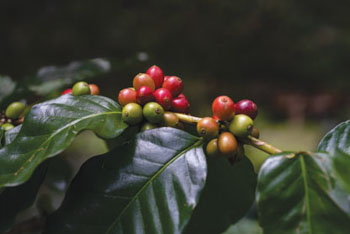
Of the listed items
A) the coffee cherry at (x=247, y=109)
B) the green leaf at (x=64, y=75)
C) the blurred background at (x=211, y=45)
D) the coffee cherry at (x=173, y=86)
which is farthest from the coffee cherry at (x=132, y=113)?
the blurred background at (x=211, y=45)

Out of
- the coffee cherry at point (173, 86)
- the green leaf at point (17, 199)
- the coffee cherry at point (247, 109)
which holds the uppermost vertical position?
the coffee cherry at point (173, 86)

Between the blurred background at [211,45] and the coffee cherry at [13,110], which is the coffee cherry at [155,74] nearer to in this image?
the coffee cherry at [13,110]

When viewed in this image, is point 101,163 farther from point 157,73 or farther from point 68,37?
point 68,37

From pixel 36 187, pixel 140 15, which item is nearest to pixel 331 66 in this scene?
pixel 140 15

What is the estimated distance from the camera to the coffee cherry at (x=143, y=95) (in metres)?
0.70

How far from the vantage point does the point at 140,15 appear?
4531 mm

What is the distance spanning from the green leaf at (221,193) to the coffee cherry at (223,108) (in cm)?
18

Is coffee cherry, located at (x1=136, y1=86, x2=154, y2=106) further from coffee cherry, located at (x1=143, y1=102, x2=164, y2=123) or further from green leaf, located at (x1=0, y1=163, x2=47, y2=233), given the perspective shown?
green leaf, located at (x1=0, y1=163, x2=47, y2=233)

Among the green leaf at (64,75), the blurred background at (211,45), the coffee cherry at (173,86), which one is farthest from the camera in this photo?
the blurred background at (211,45)

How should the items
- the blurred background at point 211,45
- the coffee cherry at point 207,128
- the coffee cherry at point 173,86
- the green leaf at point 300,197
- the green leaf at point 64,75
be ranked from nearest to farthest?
1. the green leaf at point 300,197
2. the coffee cherry at point 207,128
3. the coffee cherry at point 173,86
4. the green leaf at point 64,75
5. the blurred background at point 211,45

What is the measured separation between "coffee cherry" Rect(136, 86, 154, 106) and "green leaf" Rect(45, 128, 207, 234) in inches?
2.9

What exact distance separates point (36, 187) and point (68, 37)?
4.12 metres

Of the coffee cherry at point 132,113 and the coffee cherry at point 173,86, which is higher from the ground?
the coffee cherry at point 173,86

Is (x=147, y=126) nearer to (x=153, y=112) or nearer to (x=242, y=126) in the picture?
(x=153, y=112)
